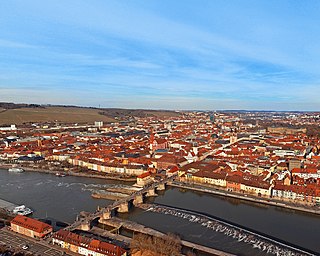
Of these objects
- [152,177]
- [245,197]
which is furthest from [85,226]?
[245,197]

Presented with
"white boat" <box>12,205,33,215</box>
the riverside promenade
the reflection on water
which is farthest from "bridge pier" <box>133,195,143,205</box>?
"white boat" <box>12,205,33,215</box>

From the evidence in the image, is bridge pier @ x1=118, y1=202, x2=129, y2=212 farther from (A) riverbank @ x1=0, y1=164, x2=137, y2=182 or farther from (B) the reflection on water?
(A) riverbank @ x1=0, y1=164, x2=137, y2=182

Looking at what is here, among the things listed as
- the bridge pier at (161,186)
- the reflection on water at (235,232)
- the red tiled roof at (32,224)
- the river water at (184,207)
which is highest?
the red tiled roof at (32,224)

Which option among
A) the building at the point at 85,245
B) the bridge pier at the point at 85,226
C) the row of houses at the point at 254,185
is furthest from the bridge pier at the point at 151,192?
the building at the point at 85,245

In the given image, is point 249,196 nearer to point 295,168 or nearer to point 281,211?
point 281,211

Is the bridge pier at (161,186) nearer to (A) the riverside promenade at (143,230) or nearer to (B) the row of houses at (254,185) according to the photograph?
(B) the row of houses at (254,185)

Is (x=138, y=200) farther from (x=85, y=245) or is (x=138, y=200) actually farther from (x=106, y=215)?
(x=85, y=245)

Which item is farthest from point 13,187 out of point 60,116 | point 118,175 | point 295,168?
point 60,116
